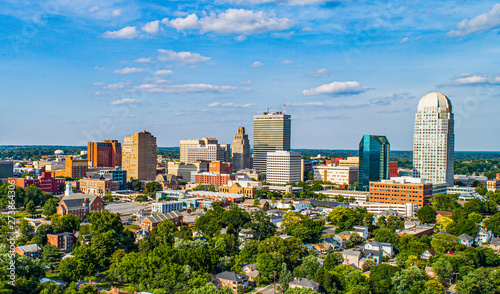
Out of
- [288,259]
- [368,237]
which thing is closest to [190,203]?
[368,237]

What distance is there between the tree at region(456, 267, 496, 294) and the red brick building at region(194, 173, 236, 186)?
45.7m

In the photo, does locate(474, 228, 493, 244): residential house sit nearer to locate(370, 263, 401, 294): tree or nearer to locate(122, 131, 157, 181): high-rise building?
locate(370, 263, 401, 294): tree

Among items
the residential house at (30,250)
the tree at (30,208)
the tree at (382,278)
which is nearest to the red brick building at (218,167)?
the tree at (30,208)

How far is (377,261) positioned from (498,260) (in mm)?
6437

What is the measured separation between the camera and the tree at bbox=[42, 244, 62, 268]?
23.4m

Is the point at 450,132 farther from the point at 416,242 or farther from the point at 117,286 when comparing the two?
the point at 117,286

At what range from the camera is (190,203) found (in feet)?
155

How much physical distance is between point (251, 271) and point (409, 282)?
24.5 ft

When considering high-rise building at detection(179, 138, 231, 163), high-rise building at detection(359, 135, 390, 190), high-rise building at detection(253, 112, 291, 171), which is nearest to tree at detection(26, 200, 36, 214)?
high-rise building at detection(359, 135, 390, 190)

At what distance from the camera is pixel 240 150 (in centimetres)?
9238

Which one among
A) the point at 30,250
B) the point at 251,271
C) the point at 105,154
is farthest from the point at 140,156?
the point at 251,271

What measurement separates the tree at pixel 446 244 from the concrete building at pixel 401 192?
16.2 meters

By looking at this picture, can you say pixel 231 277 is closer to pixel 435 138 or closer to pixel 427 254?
pixel 427 254

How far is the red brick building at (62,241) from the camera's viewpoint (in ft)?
86.3
